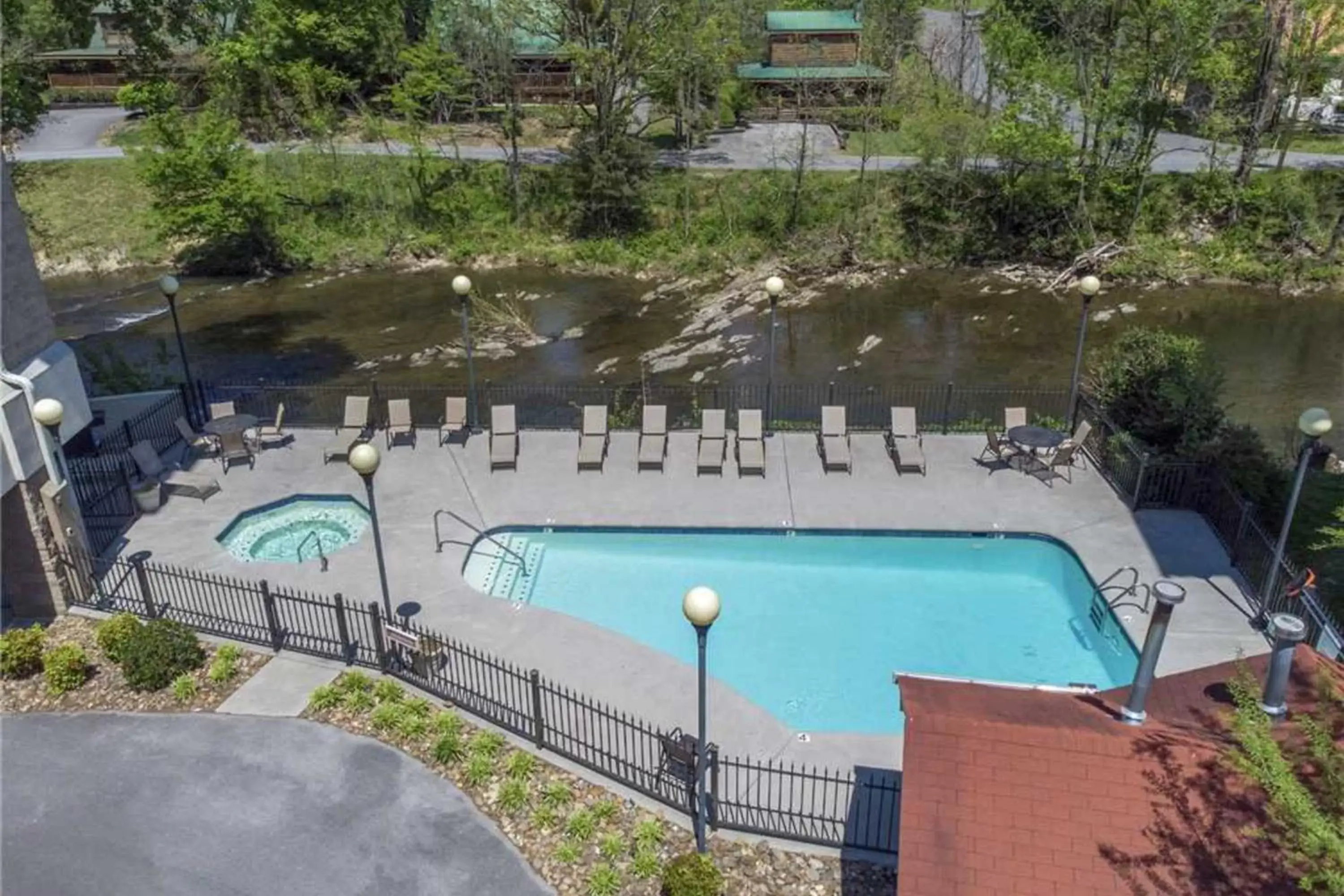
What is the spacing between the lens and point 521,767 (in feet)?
38.2

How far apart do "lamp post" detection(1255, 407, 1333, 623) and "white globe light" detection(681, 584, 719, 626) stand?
8.93m

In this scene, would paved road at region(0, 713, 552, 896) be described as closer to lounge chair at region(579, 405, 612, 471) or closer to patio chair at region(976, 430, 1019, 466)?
lounge chair at region(579, 405, 612, 471)

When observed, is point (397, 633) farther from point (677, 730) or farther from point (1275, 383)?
point (1275, 383)

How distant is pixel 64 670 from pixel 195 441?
311 inches

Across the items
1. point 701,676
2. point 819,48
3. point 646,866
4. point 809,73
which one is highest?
point 819,48

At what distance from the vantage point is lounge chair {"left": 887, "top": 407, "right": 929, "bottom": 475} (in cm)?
Answer: 1883

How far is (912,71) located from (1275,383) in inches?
927

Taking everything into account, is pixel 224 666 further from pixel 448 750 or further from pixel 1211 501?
pixel 1211 501

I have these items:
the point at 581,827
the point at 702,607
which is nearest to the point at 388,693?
the point at 581,827

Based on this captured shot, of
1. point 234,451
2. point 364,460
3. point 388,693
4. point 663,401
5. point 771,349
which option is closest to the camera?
point 364,460

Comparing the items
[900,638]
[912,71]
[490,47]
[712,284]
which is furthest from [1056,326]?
[490,47]

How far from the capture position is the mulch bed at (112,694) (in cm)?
1292

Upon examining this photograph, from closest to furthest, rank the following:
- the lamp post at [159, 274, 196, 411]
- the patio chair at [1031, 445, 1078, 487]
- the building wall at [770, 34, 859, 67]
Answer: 1. the patio chair at [1031, 445, 1078, 487]
2. the lamp post at [159, 274, 196, 411]
3. the building wall at [770, 34, 859, 67]

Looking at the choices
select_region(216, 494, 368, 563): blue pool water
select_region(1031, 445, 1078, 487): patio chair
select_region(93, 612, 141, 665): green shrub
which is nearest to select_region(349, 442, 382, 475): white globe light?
select_region(93, 612, 141, 665): green shrub
